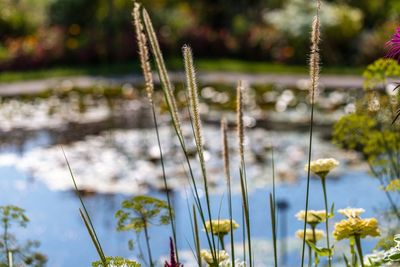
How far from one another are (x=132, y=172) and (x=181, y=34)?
768 centimetres

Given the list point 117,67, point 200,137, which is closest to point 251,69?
point 117,67

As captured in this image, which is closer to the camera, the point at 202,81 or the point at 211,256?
the point at 211,256

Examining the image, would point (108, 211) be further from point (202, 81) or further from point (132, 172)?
point (202, 81)

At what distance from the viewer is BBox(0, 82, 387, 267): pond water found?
455 cm

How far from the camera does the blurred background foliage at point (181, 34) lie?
12.5 metres

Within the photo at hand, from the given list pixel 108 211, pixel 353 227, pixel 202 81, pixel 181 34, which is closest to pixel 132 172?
pixel 108 211

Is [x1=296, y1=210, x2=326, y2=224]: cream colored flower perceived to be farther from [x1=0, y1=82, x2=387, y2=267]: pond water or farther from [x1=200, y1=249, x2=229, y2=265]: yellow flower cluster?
[x1=0, y1=82, x2=387, y2=267]: pond water

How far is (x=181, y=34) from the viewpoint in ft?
44.4

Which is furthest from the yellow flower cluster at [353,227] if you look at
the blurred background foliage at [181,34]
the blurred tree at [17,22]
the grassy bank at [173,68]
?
the blurred tree at [17,22]

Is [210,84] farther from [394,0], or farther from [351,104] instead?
[394,0]

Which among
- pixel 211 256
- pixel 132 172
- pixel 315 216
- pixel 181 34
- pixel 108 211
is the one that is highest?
pixel 181 34

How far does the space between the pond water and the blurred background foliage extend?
334 cm

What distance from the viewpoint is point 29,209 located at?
5188 millimetres

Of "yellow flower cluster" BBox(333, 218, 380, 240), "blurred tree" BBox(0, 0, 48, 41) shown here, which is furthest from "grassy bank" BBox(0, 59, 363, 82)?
"yellow flower cluster" BBox(333, 218, 380, 240)
